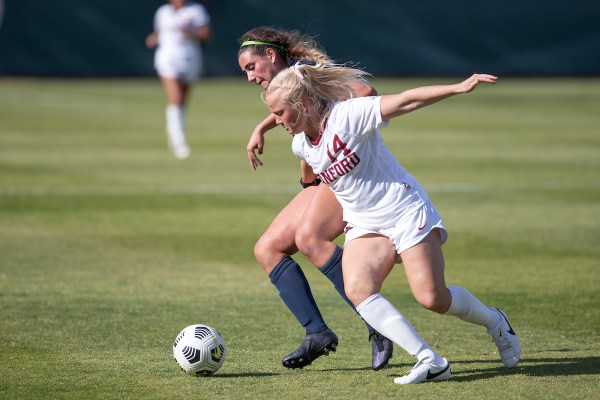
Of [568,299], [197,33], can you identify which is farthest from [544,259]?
[197,33]

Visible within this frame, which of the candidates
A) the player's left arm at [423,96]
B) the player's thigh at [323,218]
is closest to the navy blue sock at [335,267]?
the player's thigh at [323,218]

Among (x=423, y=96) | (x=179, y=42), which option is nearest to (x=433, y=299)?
→ (x=423, y=96)

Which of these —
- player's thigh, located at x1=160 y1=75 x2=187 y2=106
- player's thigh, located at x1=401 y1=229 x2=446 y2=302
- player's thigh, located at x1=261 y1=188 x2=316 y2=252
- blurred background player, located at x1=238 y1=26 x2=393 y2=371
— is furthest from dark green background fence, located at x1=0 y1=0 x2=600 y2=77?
player's thigh, located at x1=401 y1=229 x2=446 y2=302

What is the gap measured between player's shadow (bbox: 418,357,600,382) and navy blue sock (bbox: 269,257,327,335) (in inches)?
31.9

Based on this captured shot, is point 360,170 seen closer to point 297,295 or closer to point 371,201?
point 371,201

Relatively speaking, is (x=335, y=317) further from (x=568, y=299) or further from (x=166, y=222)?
(x=166, y=222)

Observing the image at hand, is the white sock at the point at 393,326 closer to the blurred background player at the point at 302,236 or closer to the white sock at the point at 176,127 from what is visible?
the blurred background player at the point at 302,236

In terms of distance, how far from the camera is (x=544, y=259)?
9930mm

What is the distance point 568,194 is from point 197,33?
9076 millimetres

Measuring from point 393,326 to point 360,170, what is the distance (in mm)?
818

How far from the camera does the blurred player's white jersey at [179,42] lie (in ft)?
67.1

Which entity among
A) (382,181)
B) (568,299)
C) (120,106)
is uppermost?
(382,181)

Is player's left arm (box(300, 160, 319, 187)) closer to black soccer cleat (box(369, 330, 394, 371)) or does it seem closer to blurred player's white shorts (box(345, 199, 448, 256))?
blurred player's white shorts (box(345, 199, 448, 256))

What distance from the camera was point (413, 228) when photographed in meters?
5.76
